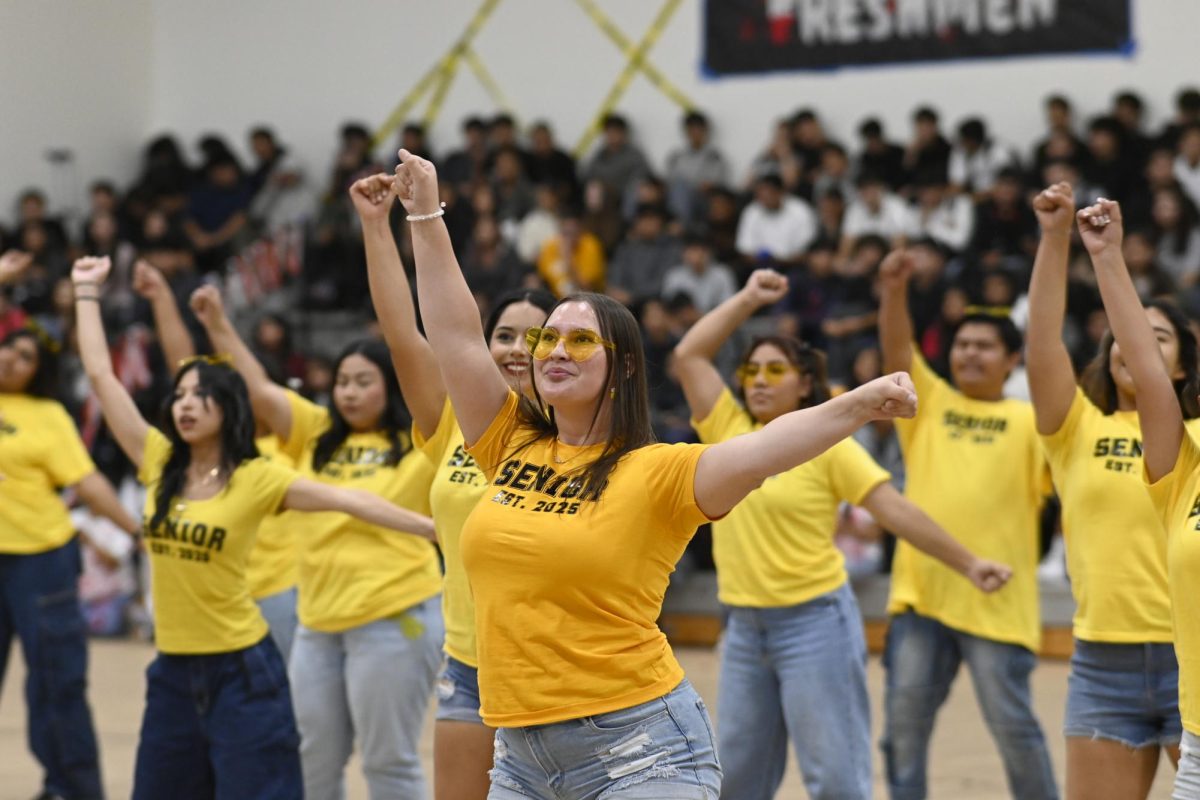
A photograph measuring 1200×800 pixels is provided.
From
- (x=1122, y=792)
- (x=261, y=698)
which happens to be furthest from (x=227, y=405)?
(x=1122, y=792)

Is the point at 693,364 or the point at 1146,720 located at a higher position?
the point at 693,364

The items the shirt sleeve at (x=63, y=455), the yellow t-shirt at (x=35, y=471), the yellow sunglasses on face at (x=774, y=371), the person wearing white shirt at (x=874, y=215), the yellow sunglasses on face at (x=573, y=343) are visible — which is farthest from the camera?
the person wearing white shirt at (x=874, y=215)

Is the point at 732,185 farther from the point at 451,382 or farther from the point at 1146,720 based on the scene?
the point at 451,382

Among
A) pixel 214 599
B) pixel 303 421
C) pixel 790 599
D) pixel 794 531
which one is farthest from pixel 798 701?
pixel 303 421

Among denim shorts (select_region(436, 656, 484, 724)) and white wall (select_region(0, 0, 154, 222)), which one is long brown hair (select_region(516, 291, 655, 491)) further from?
white wall (select_region(0, 0, 154, 222))

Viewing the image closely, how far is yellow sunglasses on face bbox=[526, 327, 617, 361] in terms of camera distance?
4012 mm

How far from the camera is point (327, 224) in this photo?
1758cm

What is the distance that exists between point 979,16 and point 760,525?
11083 mm

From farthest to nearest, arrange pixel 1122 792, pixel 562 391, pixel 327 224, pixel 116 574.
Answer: pixel 327 224, pixel 116 574, pixel 1122 792, pixel 562 391

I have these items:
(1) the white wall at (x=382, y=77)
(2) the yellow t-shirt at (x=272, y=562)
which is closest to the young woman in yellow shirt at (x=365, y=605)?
(2) the yellow t-shirt at (x=272, y=562)

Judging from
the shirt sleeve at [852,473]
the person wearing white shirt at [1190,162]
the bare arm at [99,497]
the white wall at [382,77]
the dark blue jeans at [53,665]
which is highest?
the white wall at [382,77]

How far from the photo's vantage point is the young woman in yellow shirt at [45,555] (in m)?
7.61

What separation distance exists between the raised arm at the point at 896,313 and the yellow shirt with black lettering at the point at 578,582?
2.73 m

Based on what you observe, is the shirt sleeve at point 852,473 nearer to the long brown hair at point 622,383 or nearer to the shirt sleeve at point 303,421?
the shirt sleeve at point 303,421
